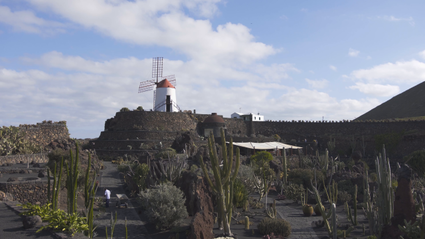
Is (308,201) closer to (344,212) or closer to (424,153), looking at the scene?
(344,212)

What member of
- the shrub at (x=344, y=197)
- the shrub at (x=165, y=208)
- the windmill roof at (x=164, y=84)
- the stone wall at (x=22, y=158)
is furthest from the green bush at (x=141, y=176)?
the windmill roof at (x=164, y=84)

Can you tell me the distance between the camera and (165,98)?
44.6m

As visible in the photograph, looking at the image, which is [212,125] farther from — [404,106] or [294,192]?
[404,106]

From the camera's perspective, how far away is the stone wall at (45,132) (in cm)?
2955

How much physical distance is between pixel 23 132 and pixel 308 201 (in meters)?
24.6

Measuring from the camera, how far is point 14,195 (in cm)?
1246

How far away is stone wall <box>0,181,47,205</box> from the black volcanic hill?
6338cm

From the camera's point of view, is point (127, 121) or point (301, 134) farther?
point (301, 134)

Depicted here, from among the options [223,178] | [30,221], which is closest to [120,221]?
[30,221]

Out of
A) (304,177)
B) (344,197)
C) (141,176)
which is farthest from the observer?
(304,177)

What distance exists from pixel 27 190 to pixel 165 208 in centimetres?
589

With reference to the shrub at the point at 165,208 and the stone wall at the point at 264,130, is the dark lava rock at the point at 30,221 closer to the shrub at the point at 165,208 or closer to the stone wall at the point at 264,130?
the shrub at the point at 165,208

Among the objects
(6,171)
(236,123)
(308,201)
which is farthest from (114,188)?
(236,123)

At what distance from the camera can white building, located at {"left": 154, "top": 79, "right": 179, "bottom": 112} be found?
44.5 metres
